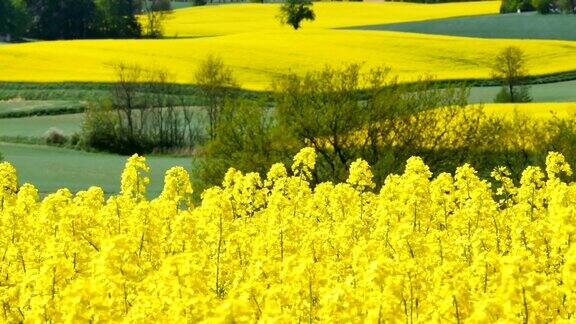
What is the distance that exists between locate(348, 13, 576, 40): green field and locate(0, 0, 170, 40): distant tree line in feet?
76.1

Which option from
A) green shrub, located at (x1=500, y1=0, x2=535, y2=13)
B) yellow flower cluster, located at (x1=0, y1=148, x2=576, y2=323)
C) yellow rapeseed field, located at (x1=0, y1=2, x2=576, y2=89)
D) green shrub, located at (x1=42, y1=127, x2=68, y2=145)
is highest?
yellow flower cluster, located at (x1=0, y1=148, x2=576, y2=323)

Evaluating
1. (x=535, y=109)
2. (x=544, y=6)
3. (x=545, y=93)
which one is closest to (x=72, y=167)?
(x=535, y=109)

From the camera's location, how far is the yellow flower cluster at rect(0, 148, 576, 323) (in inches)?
272

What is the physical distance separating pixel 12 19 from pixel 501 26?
42.6 m

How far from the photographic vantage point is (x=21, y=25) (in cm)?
10369

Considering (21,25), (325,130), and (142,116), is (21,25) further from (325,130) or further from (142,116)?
(325,130)

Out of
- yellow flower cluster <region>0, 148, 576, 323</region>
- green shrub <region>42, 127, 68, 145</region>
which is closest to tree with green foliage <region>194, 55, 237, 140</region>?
green shrub <region>42, 127, 68, 145</region>

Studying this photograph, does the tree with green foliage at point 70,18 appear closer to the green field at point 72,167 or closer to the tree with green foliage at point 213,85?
the tree with green foliage at point 213,85

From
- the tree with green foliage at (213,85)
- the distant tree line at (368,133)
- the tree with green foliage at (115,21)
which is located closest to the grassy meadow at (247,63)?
the tree with green foliage at (213,85)

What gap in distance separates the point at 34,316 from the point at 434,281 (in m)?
3.02

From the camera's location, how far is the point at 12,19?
10200 centimetres

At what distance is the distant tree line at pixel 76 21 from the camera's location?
104438 millimetres

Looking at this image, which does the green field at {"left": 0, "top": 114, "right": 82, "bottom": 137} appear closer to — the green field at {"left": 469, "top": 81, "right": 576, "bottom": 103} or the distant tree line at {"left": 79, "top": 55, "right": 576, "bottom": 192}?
the green field at {"left": 469, "top": 81, "right": 576, "bottom": 103}

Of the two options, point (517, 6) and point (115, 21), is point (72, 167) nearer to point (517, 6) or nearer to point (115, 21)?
point (517, 6)
